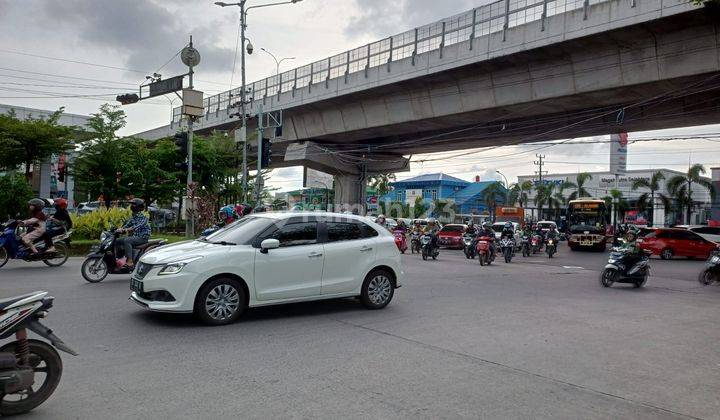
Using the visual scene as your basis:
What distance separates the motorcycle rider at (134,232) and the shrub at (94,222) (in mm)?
8123

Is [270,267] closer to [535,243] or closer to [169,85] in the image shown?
[169,85]

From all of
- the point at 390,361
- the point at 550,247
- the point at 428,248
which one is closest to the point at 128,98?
the point at 428,248

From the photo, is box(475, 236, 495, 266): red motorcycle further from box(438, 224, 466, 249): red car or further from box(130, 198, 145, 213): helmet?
box(438, 224, 466, 249): red car

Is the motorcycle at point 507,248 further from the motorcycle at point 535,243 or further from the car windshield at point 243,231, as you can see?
the car windshield at point 243,231

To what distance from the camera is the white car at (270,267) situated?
290 inches

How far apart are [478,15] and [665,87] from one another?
729 centimetres

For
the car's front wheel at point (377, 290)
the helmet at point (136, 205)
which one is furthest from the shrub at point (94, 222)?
the car's front wheel at point (377, 290)

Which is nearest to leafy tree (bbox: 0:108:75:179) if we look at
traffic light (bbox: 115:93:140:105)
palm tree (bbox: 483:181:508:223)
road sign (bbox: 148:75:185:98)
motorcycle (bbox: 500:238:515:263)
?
traffic light (bbox: 115:93:140:105)

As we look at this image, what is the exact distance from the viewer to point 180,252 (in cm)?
770

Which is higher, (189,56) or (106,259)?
(189,56)

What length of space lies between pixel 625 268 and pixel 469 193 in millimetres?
71378

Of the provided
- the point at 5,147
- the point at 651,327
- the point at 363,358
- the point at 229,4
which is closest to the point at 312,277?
the point at 363,358

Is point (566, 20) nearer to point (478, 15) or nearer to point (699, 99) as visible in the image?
point (478, 15)

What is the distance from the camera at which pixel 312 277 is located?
27.8 ft
